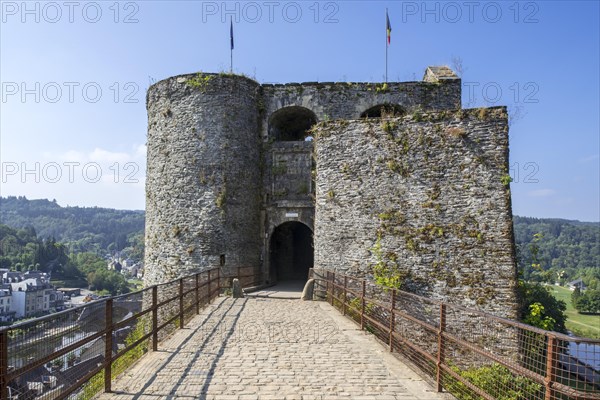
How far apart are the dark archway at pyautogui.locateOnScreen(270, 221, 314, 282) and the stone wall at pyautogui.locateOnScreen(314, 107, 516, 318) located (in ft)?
21.9

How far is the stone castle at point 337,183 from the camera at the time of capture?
40.8 ft

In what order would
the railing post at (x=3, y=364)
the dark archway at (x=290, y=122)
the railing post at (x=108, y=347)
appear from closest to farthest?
the railing post at (x=3, y=364) < the railing post at (x=108, y=347) < the dark archway at (x=290, y=122)

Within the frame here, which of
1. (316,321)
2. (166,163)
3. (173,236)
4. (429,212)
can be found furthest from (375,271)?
(166,163)

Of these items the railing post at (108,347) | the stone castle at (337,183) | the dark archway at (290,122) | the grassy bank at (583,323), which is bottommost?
the grassy bank at (583,323)

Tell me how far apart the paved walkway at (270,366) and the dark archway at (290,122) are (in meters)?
10.7

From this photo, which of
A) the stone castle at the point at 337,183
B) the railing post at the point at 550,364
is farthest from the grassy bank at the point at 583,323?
the railing post at the point at 550,364

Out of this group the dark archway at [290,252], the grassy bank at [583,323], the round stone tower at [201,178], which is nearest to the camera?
the round stone tower at [201,178]

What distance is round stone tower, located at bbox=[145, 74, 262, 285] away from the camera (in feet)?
54.3

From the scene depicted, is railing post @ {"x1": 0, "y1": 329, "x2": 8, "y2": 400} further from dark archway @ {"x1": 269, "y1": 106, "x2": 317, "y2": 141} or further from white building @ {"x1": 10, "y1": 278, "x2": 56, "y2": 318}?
white building @ {"x1": 10, "y1": 278, "x2": 56, "y2": 318}

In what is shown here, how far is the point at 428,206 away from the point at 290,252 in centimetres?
1048

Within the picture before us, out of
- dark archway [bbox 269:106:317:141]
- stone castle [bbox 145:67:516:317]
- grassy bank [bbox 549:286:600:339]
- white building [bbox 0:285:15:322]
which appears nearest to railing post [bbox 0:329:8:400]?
stone castle [bbox 145:67:516:317]

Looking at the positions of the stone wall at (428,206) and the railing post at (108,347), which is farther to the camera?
the stone wall at (428,206)

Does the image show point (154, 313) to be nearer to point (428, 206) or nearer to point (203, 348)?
A: point (203, 348)

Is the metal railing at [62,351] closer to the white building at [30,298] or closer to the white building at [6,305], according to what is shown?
the white building at [6,305]
